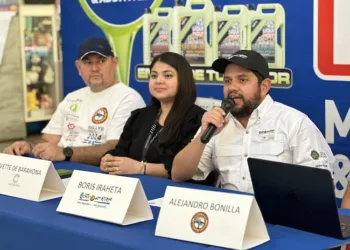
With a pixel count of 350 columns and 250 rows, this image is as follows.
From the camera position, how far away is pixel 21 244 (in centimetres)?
220

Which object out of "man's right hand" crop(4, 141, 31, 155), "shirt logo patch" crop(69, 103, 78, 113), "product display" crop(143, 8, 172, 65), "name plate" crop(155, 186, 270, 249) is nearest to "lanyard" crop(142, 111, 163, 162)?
"man's right hand" crop(4, 141, 31, 155)

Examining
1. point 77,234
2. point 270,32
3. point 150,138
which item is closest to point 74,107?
point 150,138

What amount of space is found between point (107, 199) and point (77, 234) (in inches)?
7.0

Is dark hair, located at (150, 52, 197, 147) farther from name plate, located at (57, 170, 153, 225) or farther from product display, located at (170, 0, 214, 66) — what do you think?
name plate, located at (57, 170, 153, 225)

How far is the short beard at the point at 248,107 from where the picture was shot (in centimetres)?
276

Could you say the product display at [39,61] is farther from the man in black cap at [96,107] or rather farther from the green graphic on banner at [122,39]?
the man in black cap at [96,107]

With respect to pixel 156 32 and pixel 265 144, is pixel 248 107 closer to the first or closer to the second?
pixel 265 144

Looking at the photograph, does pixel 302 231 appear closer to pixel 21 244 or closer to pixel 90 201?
pixel 90 201

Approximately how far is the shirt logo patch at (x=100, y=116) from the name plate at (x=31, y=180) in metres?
1.18

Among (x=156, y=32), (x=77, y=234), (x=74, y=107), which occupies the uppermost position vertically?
(x=156, y=32)

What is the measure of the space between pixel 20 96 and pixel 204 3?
2968 millimetres

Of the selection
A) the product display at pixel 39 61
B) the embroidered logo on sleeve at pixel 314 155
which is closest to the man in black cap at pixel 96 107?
the embroidered logo on sleeve at pixel 314 155

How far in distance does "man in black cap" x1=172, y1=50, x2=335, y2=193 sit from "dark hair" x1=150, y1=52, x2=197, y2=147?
338mm

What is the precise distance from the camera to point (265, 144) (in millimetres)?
2807
